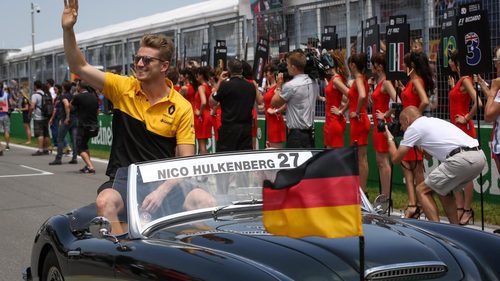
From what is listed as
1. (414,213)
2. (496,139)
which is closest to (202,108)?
(414,213)

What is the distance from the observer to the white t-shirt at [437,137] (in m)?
8.29

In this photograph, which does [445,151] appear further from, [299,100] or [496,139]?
[299,100]

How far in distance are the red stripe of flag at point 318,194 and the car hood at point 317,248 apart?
329 millimetres

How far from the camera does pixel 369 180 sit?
44.8 ft

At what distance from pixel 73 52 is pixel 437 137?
12.7 ft

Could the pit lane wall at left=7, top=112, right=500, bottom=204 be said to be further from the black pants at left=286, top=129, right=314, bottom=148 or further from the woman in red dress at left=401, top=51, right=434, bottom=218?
the black pants at left=286, top=129, right=314, bottom=148

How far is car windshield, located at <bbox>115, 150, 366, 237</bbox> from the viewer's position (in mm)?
5038

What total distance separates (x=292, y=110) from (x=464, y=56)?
7.64 ft

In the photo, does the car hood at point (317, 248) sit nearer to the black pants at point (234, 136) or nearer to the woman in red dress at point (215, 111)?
the black pants at point (234, 136)

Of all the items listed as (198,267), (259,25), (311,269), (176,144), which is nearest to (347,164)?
(311,269)

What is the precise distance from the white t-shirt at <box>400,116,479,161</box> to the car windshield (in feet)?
10.2

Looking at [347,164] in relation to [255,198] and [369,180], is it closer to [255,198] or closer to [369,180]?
[255,198]

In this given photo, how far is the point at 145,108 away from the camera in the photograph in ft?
19.8

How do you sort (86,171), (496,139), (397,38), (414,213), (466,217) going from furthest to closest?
1. (86,171)
2. (397,38)
3. (414,213)
4. (466,217)
5. (496,139)
